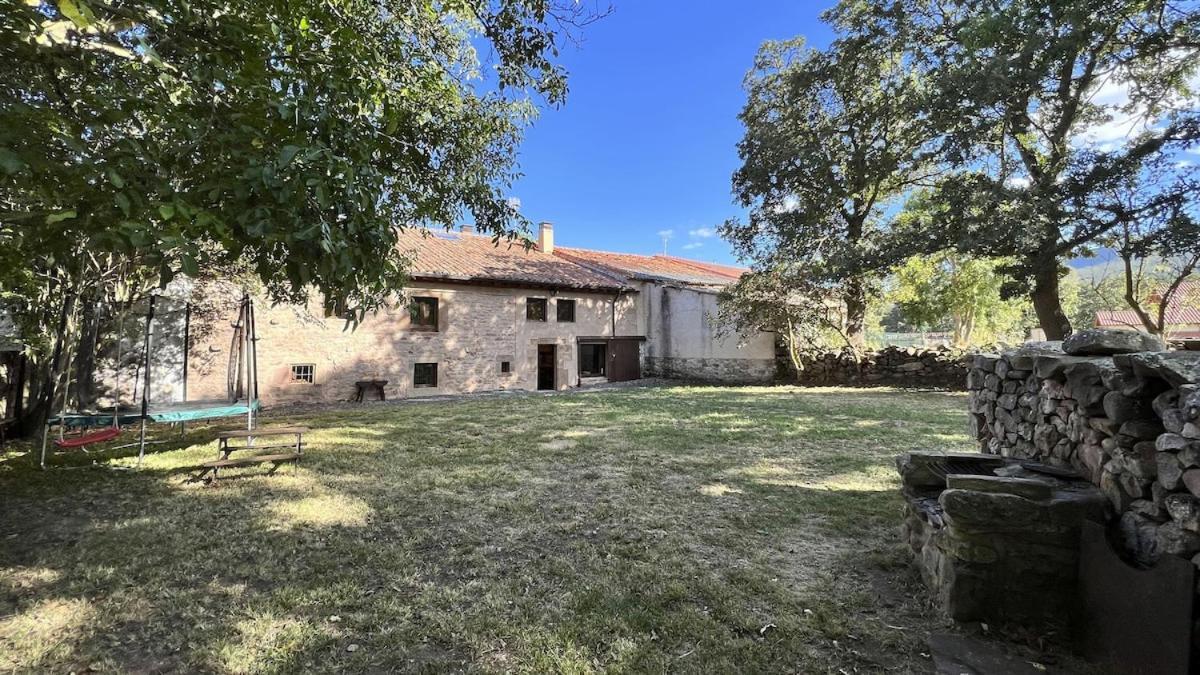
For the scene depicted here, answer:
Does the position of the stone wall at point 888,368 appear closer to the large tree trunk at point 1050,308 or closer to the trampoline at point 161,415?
the large tree trunk at point 1050,308

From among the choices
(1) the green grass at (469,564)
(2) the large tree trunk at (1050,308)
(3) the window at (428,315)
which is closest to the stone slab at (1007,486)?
(1) the green grass at (469,564)

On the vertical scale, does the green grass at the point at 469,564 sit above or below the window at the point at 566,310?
below

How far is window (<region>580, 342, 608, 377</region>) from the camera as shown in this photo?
62.0 ft

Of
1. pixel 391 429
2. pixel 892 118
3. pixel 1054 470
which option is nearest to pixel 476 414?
pixel 391 429

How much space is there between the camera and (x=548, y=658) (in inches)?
93.8

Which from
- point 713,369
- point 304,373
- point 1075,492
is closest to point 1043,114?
point 713,369

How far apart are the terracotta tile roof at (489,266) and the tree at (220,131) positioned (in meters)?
10.3

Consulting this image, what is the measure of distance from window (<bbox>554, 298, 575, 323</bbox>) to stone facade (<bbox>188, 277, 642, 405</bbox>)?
0.47 ft

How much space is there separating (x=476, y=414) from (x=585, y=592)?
772cm

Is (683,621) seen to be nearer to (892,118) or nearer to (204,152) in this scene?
(204,152)

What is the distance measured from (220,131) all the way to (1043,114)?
50.0ft

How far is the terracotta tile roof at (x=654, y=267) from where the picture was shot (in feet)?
69.0

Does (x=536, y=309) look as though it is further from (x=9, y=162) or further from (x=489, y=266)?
(x=9, y=162)

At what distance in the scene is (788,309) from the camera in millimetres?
16359
